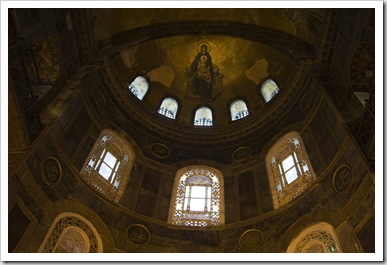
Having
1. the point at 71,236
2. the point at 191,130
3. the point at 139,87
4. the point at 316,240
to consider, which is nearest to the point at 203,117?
the point at 191,130

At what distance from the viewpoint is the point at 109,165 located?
12500 mm

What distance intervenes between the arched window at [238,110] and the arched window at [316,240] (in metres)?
7.55

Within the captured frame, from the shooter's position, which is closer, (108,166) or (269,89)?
(108,166)

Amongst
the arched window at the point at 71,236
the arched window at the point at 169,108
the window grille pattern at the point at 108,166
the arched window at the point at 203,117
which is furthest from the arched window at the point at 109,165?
the arched window at the point at 203,117

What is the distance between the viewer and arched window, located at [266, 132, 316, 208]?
11243mm

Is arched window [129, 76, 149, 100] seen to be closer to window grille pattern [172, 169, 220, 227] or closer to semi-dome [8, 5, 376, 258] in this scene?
semi-dome [8, 5, 376, 258]

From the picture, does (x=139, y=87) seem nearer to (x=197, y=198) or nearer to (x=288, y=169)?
(x=197, y=198)

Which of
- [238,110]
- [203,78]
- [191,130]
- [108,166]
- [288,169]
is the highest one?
[203,78]

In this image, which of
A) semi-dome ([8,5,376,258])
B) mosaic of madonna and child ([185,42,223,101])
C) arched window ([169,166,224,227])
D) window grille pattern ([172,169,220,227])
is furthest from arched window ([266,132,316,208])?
mosaic of madonna and child ([185,42,223,101])

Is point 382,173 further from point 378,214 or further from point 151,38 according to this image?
point 151,38

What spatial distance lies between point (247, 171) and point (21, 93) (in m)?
7.92

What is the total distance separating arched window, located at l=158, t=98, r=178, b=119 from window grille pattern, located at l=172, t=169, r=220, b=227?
3.93 m

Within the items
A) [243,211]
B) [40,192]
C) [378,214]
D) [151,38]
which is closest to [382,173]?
[378,214]

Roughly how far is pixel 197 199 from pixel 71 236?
448cm
